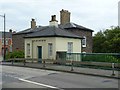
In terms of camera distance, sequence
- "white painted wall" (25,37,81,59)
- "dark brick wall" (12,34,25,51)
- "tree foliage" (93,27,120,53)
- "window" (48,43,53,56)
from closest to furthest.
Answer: "white painted wall" (25,37,81,59) < "window" (48,43,53,56) < "dark brick wall" (12,34,25,51) < "tree foliage" (93,27,120,53)

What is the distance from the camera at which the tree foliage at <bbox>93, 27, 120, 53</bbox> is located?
2235 inches

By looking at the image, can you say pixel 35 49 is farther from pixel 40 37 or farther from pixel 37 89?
pixel 37 89

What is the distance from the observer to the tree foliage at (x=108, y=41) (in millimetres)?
56769

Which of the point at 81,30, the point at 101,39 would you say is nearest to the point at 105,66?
the point at 81,30

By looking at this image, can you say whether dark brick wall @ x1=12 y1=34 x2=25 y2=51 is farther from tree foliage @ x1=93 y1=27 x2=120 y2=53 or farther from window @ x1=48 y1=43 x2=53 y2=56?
window @ x1=48 y1=43 x2=53 y2=56

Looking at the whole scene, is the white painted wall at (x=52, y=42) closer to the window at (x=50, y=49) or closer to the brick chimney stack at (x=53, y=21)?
the window at (x=50, y=49)

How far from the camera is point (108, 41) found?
5991 cm

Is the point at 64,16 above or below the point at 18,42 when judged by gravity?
above

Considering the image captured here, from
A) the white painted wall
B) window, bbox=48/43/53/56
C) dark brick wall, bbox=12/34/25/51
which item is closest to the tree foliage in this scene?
dark brick wall, bbox=12/34/25/51

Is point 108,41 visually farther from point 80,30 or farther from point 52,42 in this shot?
point 52,42

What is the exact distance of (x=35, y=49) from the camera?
111 feet

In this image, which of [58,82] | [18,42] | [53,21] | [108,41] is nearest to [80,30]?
[53,21]

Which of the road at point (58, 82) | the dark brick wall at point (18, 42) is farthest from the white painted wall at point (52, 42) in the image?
the dark brick wall at point (18, 42)

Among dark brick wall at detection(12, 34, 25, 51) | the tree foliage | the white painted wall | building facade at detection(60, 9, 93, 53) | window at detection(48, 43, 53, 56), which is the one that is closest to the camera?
the white painted wall
